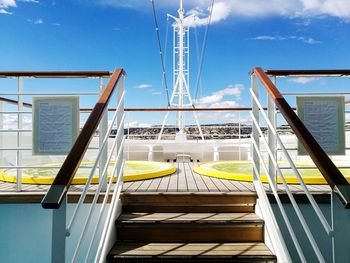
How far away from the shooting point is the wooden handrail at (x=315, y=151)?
1.02 m

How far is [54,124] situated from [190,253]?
1.27m

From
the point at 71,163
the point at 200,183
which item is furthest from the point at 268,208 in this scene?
the point at 71,163

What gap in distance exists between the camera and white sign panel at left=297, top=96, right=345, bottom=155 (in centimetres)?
183

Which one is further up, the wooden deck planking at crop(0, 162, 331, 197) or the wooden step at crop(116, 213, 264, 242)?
the wooden deck planking at crop(0, 162, 331, 197)

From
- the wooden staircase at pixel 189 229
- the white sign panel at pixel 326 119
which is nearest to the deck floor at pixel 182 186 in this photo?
the wooden staircase at pixel 189 229

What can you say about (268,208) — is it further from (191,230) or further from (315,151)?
(315,151)

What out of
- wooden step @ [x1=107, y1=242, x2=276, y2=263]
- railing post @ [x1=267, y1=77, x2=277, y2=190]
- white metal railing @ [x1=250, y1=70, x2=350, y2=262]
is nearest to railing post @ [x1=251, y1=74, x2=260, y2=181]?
white metal railing @ [x1=250, y1=70, x2=350, y2=262]

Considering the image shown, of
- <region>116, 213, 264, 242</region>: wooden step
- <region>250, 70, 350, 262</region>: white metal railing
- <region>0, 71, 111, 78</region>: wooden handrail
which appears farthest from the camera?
<region>0, 71, 111, 78</region>: wooden handrail

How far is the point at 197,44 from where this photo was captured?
10422 mm

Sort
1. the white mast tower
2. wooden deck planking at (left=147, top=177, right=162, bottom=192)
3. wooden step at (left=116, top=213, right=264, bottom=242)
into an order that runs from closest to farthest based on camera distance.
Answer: wooden step at (left=116, top=213, right=264, bottom=242)
wooden deck planking at (left=147, top=177, right=162, bottom=192)
the white mast tower

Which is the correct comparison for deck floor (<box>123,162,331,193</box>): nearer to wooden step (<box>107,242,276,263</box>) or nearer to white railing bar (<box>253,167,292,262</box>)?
white railing bar (<box>253,167,292,262</box>)

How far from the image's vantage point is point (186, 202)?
1904 millimetres

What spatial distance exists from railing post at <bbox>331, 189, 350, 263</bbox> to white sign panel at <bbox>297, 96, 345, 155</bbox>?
2.98 feet

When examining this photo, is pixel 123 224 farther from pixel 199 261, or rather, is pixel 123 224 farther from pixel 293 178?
pixel 293 178
